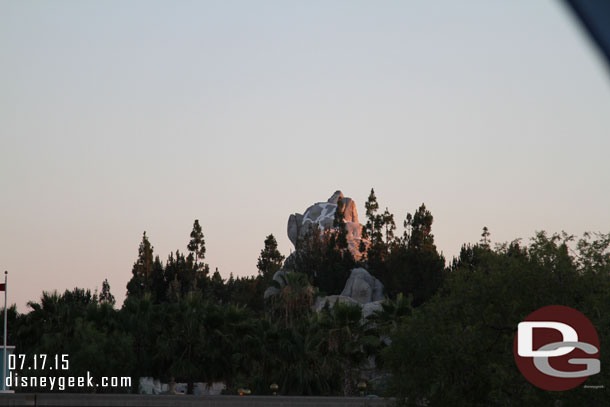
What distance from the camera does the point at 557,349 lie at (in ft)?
85.1

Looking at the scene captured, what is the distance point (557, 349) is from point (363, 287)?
244 ft

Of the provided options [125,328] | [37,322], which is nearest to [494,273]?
[125,328]

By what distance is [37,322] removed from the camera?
188 ft

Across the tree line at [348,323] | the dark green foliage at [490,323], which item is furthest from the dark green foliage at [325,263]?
the dark green foliage at [490,323]

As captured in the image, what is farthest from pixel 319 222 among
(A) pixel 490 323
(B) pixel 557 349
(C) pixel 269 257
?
(B) pixel 557 349

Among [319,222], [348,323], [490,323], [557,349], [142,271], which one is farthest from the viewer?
[319,222]

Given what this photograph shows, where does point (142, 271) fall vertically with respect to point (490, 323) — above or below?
above

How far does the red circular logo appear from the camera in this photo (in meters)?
25.9

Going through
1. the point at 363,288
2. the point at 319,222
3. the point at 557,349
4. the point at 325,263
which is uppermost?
the point at 319,222

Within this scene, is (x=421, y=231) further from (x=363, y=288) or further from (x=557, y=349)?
(x=557, y=349)

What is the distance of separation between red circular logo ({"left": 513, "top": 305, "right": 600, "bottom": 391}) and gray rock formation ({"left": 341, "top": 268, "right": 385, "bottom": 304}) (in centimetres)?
7001

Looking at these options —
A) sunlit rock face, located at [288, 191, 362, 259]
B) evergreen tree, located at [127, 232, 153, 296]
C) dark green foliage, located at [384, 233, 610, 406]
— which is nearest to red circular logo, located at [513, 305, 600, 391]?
dark green foliage, located at [384, 233, 610, 406]

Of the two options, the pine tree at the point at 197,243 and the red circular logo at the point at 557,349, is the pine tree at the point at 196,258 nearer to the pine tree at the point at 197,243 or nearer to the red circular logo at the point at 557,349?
the pine tree at the point at 197,243

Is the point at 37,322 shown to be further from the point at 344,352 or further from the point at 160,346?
the point at 344,352
